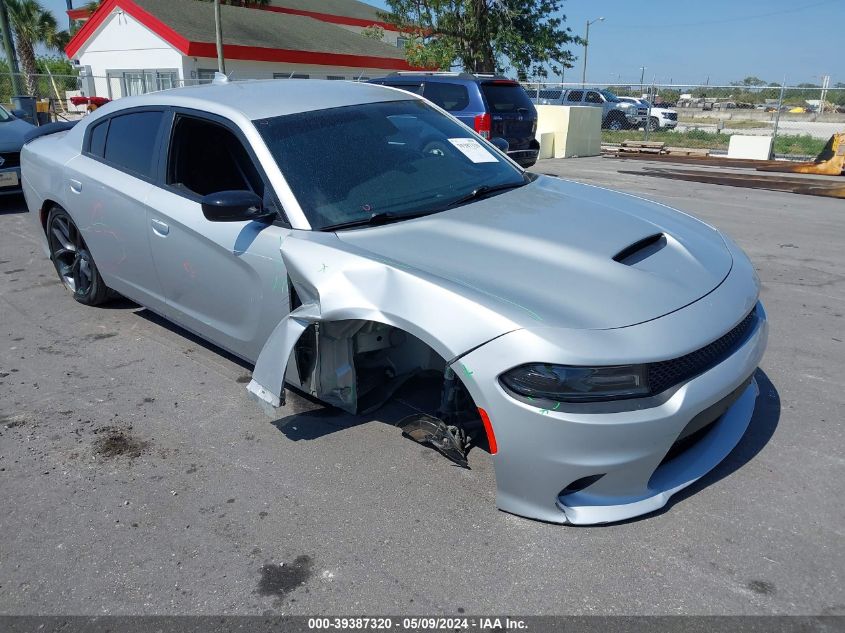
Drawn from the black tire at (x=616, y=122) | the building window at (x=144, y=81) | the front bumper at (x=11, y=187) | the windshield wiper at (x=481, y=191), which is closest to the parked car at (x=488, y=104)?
the front bumper at (x=11, y=187)

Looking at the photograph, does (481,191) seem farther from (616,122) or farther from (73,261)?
(616,122)

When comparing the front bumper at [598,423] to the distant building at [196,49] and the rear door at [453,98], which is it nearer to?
the rear door at [453,98]

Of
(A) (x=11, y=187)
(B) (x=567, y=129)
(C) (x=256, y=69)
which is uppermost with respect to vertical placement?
(C) (x=256, y=69)

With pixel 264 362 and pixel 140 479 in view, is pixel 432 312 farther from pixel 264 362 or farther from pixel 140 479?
pixel 140 479

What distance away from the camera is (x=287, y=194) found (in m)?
3.27

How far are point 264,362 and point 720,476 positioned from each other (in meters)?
2.08

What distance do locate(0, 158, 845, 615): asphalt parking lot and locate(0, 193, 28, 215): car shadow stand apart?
5.87 m

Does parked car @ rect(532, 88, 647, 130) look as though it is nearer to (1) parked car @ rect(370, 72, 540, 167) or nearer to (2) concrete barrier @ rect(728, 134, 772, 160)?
(2) concrete barrier @ rect(728, 134, 772, 160)

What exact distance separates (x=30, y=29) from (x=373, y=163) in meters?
38.9

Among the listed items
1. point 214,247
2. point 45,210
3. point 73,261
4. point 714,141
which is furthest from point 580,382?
point 714,141

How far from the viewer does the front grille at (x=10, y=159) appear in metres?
8.68

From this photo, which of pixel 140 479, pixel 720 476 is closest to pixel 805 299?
pixel 720 476

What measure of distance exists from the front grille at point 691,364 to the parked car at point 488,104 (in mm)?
9168

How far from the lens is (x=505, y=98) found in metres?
11.9
